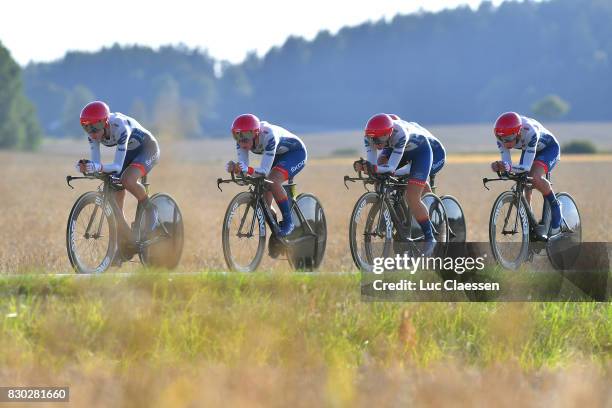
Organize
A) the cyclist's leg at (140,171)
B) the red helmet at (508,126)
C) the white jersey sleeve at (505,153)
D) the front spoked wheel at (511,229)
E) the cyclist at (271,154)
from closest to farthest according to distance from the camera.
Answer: the cyclist at (271,154) < the cyclist's leg at (140,171) < the red helmet at (508,126) < the white jersey sleeve at (505,153) < the front spoked wheel at (511,229)

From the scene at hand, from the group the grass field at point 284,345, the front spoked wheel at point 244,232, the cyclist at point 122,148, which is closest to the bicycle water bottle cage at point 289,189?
the front spoked wheel at point 244,232

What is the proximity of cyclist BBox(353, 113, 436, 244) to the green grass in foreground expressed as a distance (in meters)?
1.97

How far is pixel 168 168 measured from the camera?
55094 millimetres

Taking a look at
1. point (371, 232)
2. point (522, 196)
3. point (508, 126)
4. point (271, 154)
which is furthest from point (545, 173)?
point (271, 154)

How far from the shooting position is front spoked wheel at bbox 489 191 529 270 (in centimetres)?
1112

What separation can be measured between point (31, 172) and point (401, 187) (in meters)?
43.0

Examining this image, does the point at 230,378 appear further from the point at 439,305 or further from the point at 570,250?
the point at 570,250

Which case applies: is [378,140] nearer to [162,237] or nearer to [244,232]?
[244,232]

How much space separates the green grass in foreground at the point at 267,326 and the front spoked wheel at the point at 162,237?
6.83 ft

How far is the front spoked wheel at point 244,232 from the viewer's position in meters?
10.5

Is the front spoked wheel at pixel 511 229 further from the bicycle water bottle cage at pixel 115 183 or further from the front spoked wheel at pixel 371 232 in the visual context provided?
the bicycle water bottle cage at pixel 115 183

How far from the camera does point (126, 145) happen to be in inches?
404

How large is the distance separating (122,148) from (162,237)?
1.10 metres

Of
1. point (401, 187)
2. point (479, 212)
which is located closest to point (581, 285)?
point (401, 187)
